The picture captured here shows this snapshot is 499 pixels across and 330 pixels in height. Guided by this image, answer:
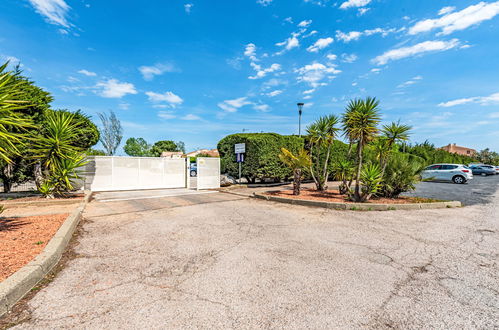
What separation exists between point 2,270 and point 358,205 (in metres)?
8.57

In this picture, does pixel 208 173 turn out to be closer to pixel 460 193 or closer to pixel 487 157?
pixel 460 193

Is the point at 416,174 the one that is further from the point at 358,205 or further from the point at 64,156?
the point at 64,156

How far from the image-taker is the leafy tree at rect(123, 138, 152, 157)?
227 feet

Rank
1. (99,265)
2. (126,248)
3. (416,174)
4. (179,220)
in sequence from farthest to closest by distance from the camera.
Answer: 1. (416,174)
2. (179,220)
3. (126,248)
4. (99,265)

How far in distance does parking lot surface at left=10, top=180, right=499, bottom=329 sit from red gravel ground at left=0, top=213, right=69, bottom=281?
568 mm

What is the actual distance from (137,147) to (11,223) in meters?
70.9

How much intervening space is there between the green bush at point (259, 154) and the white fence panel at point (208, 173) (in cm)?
204

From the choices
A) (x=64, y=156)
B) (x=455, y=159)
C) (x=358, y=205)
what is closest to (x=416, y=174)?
(x=358, y=205)

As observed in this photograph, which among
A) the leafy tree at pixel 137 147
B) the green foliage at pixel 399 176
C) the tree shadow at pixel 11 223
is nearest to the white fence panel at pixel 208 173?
the tree shadow at pixel 11 223

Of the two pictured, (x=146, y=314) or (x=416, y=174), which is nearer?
(x=146, y=314)

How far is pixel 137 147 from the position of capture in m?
70.1

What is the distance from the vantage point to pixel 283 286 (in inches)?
116

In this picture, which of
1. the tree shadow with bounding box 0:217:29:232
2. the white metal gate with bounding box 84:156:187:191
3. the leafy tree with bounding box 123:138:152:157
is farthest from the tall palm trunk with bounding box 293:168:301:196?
the leafy tree with bounding box 123:138:152:157

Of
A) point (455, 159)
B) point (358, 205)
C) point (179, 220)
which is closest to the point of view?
point (179, 220)
